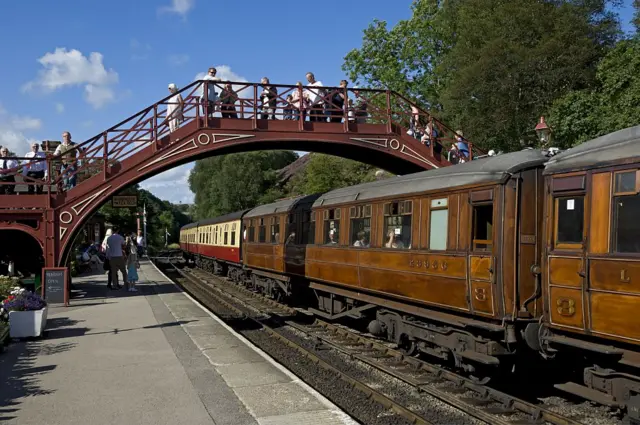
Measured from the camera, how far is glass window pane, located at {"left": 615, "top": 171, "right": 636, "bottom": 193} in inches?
234

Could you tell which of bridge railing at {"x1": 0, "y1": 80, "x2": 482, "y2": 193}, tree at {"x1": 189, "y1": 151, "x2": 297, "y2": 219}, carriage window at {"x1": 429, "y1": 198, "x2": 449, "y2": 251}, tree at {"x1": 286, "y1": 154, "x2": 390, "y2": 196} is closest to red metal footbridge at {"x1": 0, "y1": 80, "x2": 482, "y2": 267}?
bridge railing at {"x1": 0, "y1": 80, "x2": 482, "y2": 193}

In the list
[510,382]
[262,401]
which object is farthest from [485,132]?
[262,401]

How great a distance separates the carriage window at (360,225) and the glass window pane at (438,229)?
2.26 m

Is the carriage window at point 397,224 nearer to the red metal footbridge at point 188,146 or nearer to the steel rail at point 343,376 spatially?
the steel rail at point 343,376

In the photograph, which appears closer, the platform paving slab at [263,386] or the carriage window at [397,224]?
the platform paving slab at [263,386]

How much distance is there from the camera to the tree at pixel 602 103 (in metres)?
21.8

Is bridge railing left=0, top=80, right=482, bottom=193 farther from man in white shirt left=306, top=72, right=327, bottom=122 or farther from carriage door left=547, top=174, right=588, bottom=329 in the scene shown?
carriage door left=547, top=174, right=588, bottom=329

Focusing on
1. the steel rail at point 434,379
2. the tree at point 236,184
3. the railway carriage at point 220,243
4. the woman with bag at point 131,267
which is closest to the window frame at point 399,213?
the steel rail at point 434,379

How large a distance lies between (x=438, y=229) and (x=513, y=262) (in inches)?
62.8

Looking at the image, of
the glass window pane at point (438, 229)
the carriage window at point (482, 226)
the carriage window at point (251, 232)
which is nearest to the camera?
the carriage window at point (482, 226)

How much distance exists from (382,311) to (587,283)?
16.3ft

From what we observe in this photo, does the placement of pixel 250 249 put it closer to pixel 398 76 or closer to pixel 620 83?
pixel 620 83

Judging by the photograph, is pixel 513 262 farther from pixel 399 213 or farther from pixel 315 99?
pixel 315 99

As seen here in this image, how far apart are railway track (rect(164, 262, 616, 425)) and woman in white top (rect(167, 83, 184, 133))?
609cm
